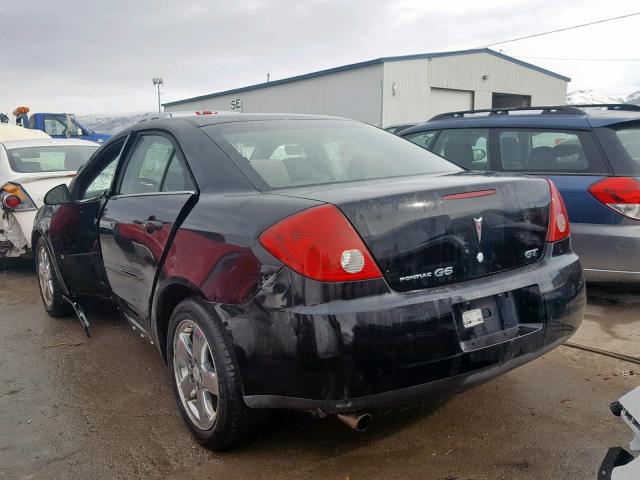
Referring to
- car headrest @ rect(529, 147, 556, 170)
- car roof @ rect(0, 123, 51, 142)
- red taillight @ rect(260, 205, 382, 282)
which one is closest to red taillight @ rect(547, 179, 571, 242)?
red taillight @ rect(260, 205, 382, 282)

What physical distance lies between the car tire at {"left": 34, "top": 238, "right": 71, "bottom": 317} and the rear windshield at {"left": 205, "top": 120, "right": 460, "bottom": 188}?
2377 mm

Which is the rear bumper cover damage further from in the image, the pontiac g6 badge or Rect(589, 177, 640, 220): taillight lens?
Rect(589, 177, 640, 220): taillight lens

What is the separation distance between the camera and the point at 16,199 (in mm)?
6102

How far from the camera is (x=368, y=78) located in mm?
23109

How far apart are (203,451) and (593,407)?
76.8 inches

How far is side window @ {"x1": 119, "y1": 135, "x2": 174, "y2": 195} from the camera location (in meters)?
3.25

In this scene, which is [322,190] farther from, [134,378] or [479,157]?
[479,157]

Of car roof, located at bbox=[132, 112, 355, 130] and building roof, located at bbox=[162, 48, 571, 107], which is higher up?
building roof, located at bbox=[162, 48, 571, 107]

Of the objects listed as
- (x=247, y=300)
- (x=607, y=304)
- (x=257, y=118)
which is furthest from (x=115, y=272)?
(x=607, y=304)

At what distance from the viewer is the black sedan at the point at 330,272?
2.17 m

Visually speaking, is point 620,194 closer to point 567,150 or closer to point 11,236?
point 567,150

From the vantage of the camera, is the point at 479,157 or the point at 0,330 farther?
the point at 479,157

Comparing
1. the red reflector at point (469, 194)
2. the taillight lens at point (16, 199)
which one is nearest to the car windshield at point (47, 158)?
the taillight lens at point (16, 199)

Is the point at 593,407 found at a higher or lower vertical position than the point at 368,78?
lower
